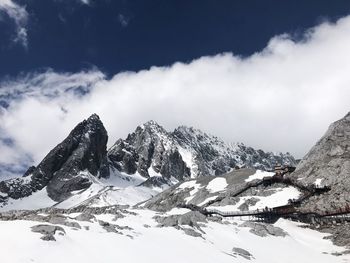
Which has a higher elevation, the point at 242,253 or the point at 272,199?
the point at 272,199

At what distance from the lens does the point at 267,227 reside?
228 ft

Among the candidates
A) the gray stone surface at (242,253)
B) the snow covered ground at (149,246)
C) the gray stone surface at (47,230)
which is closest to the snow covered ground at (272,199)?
the snow covered ground at (149,246)

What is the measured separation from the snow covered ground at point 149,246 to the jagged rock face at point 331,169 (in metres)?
30.8

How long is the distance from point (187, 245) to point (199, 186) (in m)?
99.4

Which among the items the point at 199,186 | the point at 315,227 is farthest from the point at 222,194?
the point at 315,227

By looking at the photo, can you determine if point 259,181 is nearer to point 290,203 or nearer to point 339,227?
point 290,203

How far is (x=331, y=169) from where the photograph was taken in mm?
111688

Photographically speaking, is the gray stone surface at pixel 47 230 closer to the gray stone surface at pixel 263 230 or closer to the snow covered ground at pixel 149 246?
the snow covered ground at pixel 149 246

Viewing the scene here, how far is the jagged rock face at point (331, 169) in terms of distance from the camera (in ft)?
323

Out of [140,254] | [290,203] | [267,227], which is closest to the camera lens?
[140,254]

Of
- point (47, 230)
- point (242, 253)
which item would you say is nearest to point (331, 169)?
point (242, 253)

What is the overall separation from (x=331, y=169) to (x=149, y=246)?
79.9 metres

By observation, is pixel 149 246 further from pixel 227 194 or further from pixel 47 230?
pixel 227 194

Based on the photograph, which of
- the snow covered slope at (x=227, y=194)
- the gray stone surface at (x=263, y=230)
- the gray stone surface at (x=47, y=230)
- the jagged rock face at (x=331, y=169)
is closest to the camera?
the gray stone surface at (x=47, y=230)
